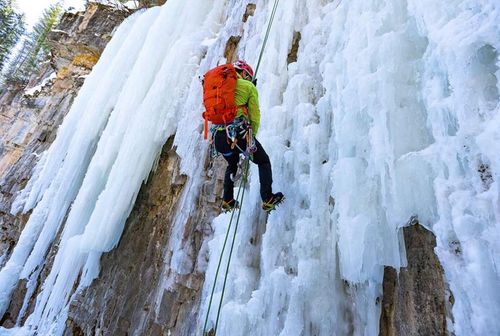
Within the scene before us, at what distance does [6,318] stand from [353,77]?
25.1ft

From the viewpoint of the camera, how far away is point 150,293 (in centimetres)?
429

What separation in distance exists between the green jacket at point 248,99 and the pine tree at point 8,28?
99.1ft

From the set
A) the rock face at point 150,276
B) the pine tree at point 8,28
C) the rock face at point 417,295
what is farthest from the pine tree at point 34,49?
the rock face at point 417,295

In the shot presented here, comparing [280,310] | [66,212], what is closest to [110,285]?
[66,212]

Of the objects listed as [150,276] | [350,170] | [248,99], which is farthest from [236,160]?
[150,276]

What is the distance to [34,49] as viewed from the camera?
90.5 ft

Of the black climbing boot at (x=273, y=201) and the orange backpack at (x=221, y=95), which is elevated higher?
the orange backpack at (x=221, y=95)

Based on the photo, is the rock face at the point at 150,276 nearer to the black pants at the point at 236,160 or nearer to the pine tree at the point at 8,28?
the black pants at the point at 236,160

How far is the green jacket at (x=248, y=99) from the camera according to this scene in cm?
299

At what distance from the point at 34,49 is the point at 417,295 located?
32.8 m

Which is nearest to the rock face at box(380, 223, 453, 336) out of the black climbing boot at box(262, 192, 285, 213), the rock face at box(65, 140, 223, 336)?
the black climbing boot at box(262, 192, 285, 213)

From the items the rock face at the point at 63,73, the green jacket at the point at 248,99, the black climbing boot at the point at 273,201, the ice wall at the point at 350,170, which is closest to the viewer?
the ice wall at the point at 350,170

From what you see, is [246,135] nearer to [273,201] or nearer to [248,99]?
[248,99]

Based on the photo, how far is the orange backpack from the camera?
2924 mm
